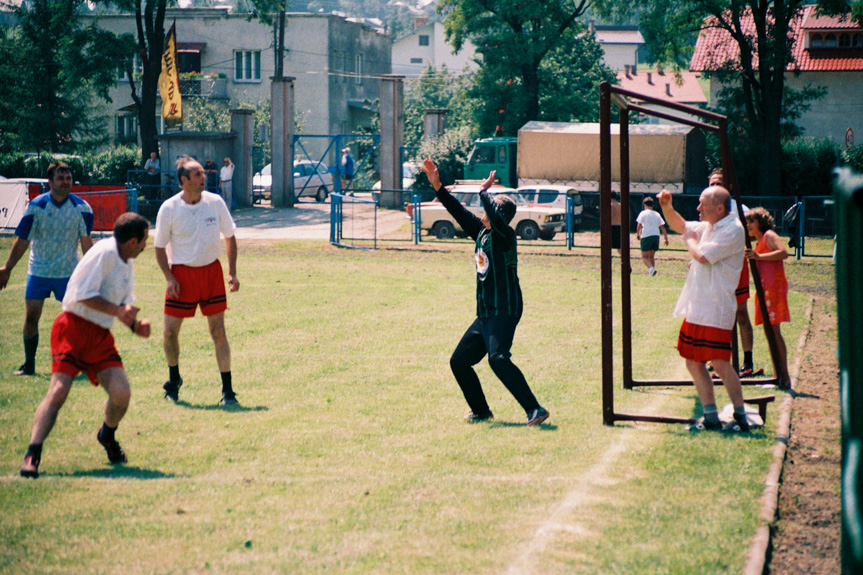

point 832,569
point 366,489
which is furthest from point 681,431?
point 366,489

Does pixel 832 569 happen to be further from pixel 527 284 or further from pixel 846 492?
pixel 527 284

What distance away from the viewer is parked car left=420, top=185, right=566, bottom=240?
24.6 meters

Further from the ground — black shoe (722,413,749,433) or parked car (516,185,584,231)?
parked car (516,185,584,231)

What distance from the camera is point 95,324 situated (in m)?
5.82

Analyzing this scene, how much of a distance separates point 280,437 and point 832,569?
3.84 metres

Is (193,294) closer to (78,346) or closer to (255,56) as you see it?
(78,346)

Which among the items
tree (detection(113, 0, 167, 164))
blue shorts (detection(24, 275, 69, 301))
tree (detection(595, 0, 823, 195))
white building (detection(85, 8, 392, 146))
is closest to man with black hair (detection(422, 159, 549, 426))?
blue shorts (detection(24, 275, 69, 301))

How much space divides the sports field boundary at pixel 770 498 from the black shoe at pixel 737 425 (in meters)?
0.25

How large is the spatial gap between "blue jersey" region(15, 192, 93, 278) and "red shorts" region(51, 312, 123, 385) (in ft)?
10.8

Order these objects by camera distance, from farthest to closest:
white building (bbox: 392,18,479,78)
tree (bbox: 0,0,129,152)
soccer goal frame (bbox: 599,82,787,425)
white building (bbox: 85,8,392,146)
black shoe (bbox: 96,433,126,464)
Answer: white building (bbox: 392,18,479,78)
white building (bbox: 85,8,392,146)
tree (bbox: 0,0,129,152)
soccer goal frame (bbox: 599,82,787,425)
black shoe (bbox: 96,433,126,464)

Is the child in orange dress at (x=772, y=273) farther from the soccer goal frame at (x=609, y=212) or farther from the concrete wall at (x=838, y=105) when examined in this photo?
the concrete wall at (x=838, y=105)

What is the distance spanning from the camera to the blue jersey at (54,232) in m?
8.74

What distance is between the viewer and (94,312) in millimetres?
5781

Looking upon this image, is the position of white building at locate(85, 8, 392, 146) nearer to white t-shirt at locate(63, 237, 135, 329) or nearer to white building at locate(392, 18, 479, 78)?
white building at locate(392, 18, 479, 78)
